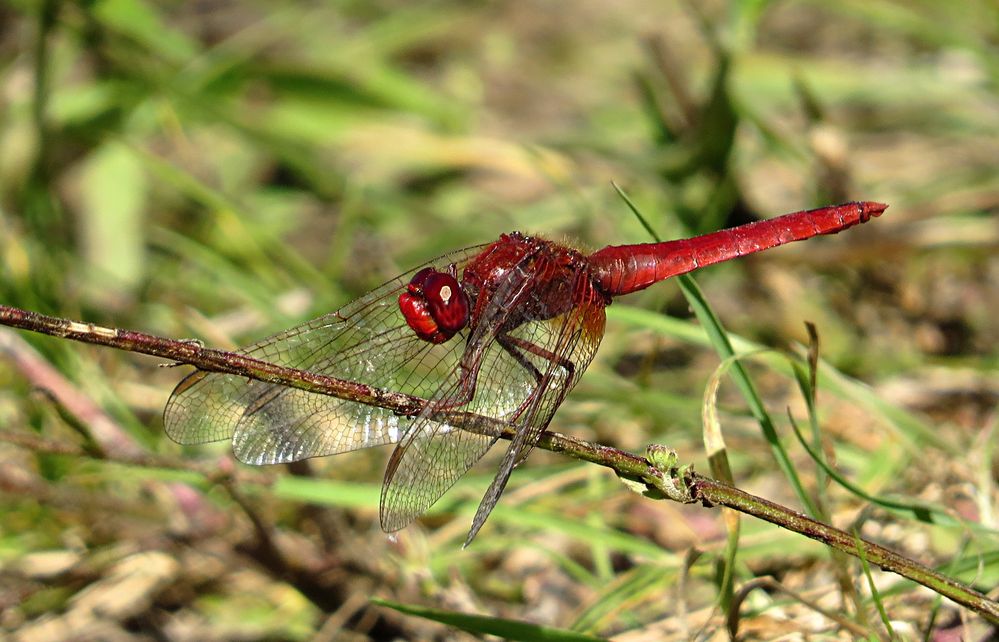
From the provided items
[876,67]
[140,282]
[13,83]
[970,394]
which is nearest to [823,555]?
[970,394]

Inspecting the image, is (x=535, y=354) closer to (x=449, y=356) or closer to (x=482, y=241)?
(x=449, y=356)

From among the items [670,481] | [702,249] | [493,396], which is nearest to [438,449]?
[493,396]

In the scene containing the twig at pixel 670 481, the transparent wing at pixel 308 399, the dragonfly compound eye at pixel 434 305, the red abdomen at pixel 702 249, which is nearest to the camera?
the twig at pixel 670 481

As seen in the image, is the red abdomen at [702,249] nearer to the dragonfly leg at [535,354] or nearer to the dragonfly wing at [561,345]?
the dragonfly wing at [561,345]

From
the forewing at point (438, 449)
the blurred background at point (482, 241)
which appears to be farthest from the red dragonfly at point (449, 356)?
the blurred background at point (482, 241)

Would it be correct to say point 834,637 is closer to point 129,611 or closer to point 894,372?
point 894,372

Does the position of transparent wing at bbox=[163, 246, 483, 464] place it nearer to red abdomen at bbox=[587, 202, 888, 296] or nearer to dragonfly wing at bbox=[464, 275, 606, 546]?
dragonfly wing at bbox=[464, 275, 606, 546]
